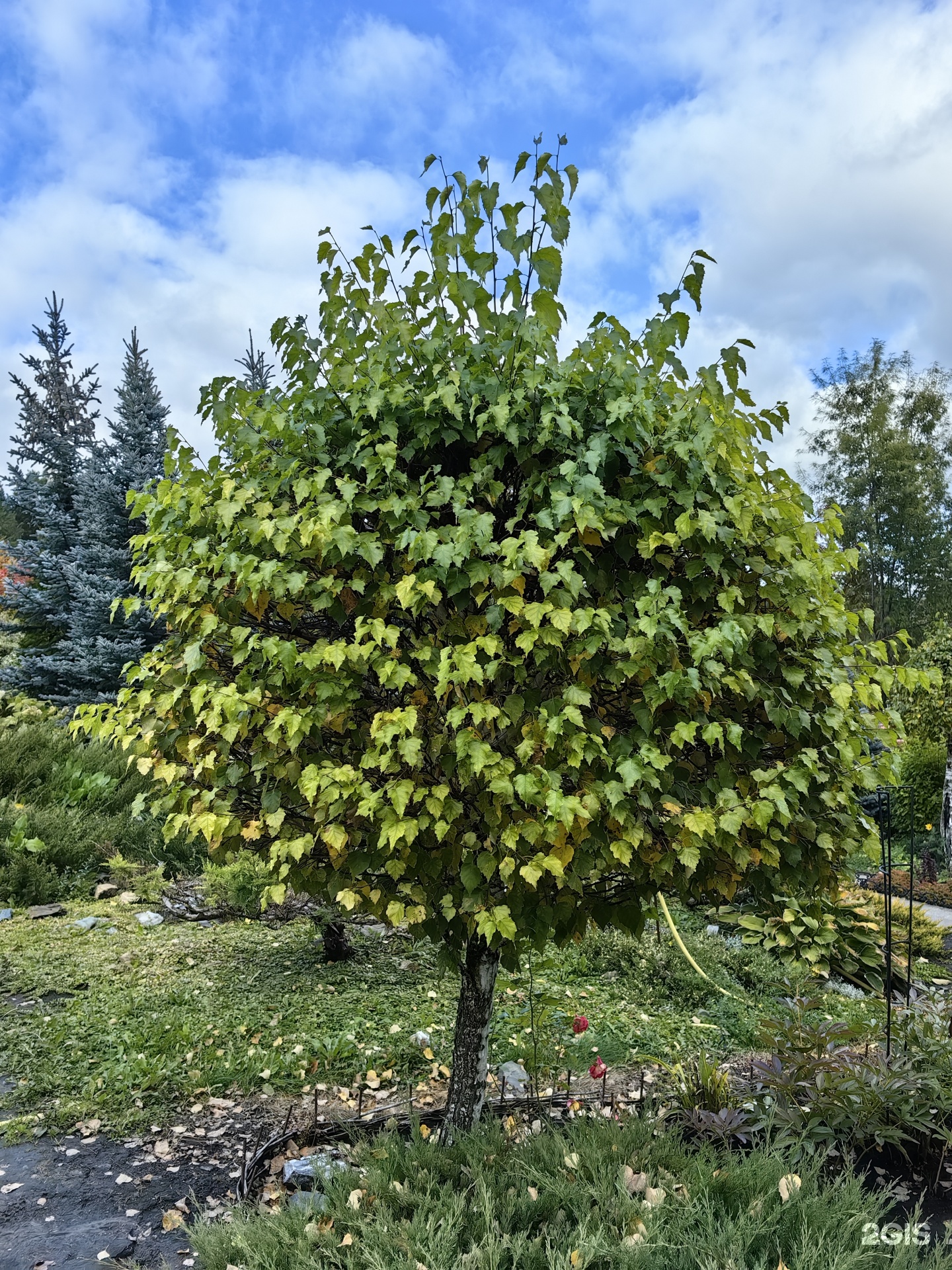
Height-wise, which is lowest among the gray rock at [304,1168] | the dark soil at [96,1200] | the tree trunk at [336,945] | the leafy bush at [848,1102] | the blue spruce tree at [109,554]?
the dark soil at [96,1200]

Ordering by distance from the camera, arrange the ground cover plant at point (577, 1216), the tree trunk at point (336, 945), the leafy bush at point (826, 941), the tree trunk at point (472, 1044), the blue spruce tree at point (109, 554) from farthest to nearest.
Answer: the blue spruce tree at point (109, 554) < the leafy bush at point (826, 941) < the tree trunk at point (336, 945) < the tree trunk at point (472, 1044) < the ground cover plant at point (577, 1216)

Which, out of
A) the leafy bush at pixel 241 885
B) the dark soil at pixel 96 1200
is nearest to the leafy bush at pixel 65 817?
the leafy bush at pixel 241 885

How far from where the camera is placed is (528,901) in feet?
8.86

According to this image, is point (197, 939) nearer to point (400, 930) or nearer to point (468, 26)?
point (400, 930)

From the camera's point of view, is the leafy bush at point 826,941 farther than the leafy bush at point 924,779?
No

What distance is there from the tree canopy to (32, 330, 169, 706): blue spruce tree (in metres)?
9.74

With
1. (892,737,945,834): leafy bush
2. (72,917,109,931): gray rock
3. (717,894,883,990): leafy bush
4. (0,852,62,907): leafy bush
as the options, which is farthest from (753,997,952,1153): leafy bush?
(892,737,945,834): leafy bush

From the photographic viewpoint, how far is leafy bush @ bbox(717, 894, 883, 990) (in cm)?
656

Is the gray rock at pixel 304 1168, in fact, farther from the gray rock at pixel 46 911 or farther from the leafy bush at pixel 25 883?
the leafy bush at pixel 25 883

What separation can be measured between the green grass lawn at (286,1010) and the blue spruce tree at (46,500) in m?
8.61

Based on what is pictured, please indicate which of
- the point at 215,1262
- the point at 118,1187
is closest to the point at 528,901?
the point at 215,1262

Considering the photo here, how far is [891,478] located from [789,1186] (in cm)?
2615

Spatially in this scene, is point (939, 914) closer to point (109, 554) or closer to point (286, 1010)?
point (286, 1010)

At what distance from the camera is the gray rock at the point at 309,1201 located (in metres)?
2.57
